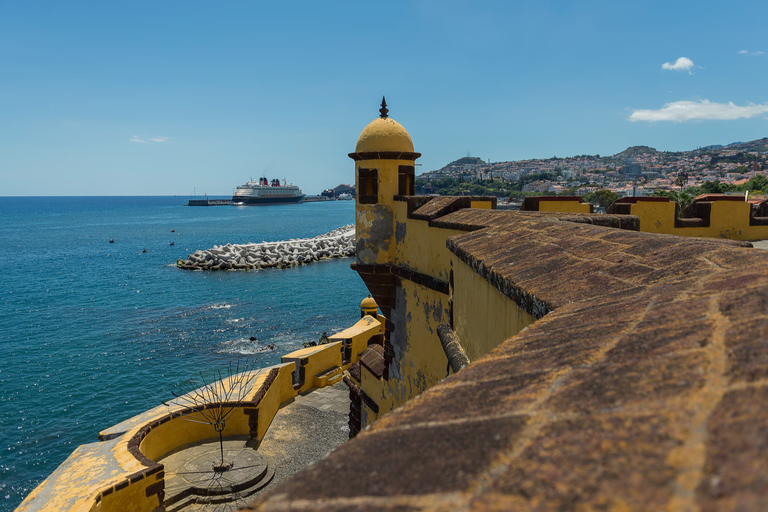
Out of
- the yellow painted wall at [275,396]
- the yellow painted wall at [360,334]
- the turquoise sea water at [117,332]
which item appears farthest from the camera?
the yellow painted wall at [360,334]

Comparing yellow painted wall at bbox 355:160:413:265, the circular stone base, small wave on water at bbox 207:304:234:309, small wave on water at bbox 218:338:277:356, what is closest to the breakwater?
small wave on water at bbox 207:304:234:309

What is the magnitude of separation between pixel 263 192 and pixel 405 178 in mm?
164750

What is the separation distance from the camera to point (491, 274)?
3.54 m

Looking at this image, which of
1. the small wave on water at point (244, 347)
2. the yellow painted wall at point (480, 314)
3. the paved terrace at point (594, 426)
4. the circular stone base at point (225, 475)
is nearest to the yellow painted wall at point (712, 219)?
the yellow painted wall at point (480, 314)

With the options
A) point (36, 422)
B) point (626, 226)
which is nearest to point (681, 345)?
point (626, 226)

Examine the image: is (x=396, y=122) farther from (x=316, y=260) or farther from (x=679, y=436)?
(x=316, y=260)

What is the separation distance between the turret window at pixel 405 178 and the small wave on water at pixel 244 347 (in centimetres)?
1672

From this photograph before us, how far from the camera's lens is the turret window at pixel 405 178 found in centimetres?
998

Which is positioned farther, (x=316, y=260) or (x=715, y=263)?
(x=316, y=260)

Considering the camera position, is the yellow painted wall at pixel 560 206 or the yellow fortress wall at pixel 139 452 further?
the yellow painted wall at pixel 560 206

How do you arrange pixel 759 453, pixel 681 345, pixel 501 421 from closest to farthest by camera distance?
pixel 759 453
pixel 501 421
pixel 681 345

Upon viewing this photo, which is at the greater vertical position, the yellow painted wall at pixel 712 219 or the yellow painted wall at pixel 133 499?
the yellow painted wall at pixel 712 219

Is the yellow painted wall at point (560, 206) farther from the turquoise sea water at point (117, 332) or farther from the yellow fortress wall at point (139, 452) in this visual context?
the turquoise sea water at point (117, 332)

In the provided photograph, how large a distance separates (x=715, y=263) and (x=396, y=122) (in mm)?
8176
